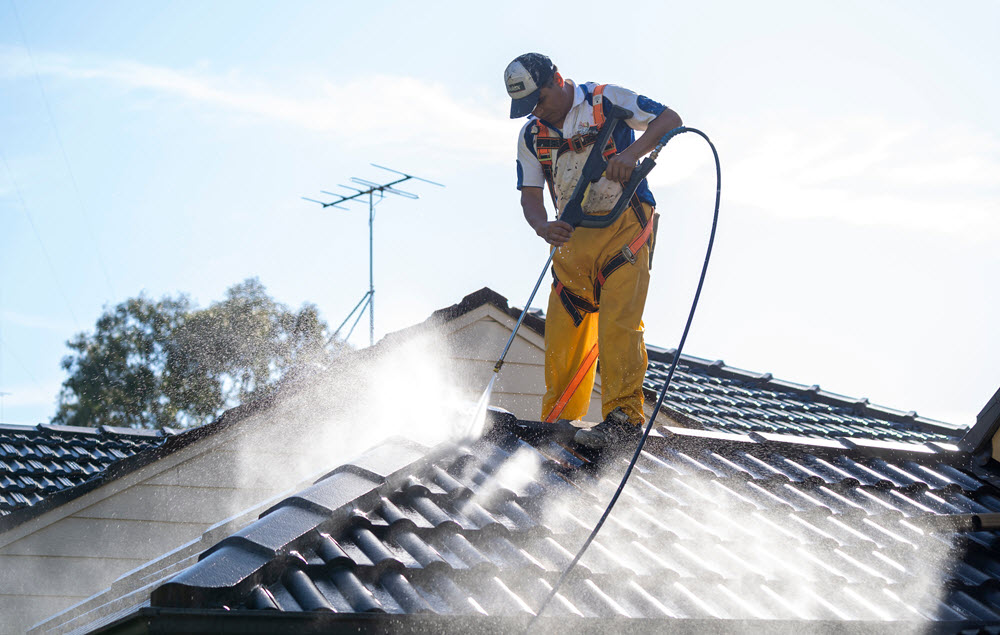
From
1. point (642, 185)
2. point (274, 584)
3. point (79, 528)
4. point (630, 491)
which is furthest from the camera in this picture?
point (79, 528)

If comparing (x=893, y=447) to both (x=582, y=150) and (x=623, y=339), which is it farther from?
(x=582, y=150)

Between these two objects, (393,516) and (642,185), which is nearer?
(393,516)

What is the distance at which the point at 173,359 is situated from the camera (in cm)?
3638

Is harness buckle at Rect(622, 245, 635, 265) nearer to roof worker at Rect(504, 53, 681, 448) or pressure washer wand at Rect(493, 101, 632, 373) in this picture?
roof worker at Rect(504, 53, 681, 448)

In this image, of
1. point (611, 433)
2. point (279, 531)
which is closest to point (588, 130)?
point (611, 433)

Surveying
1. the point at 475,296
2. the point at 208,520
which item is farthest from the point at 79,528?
the point at 475,296

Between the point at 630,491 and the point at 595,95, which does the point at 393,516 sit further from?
the point at 595,95

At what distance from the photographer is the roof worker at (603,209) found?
488cm

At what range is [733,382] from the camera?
11.8 metres

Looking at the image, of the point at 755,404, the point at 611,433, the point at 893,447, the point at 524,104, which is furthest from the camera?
the point at 755,404

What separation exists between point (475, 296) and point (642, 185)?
3661mm

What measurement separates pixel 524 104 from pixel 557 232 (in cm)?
70

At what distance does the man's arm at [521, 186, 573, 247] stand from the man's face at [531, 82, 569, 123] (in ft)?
1.39

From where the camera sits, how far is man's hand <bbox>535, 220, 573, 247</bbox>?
4.88 m
